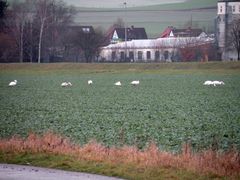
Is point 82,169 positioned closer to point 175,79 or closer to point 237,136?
point 237,136

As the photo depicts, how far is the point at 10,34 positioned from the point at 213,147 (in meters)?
35.8

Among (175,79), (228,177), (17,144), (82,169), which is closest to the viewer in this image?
(228,177)

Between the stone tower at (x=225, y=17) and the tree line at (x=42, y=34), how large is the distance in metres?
12.8

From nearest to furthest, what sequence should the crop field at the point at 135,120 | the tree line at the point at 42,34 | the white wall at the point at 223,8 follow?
the crop field at the point at 135,120 → the white wall at the point at 223,8 → the tree line at the point at 42,34

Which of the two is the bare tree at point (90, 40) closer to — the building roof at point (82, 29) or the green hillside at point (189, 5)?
the building roof at point (82, 29)

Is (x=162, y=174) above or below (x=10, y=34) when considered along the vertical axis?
below

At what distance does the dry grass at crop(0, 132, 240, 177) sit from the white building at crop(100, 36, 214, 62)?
70.2 feet

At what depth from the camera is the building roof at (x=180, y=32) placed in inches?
1540

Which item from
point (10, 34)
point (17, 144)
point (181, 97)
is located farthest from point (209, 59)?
point (17, 144)

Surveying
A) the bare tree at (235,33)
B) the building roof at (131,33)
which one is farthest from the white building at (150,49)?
the bare tree at (235,33)

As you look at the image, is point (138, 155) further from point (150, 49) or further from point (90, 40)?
point (90, 40)

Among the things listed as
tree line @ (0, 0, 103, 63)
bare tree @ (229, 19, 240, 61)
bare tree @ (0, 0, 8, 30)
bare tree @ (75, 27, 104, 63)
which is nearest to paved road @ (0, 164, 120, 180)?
bare tree @ (229, 19, 240, 61)

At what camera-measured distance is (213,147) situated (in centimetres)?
1684

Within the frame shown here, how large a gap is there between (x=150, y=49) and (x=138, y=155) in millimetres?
28507
